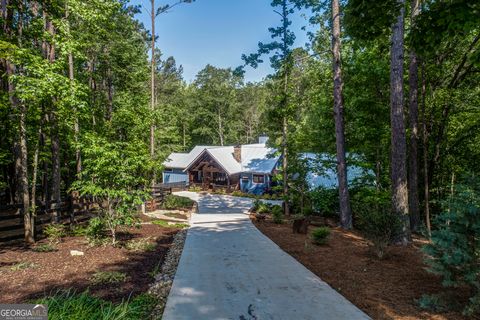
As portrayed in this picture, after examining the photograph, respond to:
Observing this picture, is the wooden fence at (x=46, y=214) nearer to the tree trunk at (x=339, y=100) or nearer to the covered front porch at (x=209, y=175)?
the tree trunk at (x=339, y=100)

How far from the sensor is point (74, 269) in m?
7.09

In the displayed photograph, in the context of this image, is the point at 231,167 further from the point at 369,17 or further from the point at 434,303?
A: the point at 434,303

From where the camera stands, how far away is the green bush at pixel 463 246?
4660 mm

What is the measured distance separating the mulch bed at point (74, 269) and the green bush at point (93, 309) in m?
0.40

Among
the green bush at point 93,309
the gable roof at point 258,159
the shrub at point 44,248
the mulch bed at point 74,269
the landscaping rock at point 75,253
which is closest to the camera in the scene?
the green bush at point 93,309

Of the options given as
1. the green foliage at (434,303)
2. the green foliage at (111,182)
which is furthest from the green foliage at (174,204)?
the green foliage at (434,303)

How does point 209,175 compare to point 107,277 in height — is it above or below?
above

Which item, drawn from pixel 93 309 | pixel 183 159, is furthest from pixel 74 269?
pixel 183 159

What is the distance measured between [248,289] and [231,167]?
2807cm

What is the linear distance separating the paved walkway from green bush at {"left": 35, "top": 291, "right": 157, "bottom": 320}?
1.52 ft

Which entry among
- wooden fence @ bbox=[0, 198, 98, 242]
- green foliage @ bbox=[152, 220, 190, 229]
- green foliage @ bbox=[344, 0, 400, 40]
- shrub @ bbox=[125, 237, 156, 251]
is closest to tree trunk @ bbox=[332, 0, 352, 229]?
green foliage @ bbox=[344, 0, 400, 40]

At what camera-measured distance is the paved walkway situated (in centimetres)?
493

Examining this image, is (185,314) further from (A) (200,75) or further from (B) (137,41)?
(A) (200,75)

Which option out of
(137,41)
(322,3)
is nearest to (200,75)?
(137,41)
